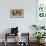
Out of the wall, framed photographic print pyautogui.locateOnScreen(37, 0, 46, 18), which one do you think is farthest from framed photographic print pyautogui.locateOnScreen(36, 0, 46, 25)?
the wall

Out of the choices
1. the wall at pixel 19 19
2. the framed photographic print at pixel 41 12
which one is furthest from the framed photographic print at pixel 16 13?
the framed photographic print at pixel 41 12

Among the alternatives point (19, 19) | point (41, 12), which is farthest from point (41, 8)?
point (19, 19)

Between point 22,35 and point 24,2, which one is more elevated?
point 24,2

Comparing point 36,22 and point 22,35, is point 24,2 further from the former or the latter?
point 22,35

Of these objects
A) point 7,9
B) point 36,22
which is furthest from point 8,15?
point 36,22

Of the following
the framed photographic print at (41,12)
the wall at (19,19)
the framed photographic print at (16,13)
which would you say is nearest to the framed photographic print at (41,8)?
the framed photographic print at (41,12)

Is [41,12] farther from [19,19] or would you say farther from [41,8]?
[19,19]

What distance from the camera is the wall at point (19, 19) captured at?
21.4 feet

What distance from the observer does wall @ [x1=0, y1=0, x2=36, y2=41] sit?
6516 millimetres

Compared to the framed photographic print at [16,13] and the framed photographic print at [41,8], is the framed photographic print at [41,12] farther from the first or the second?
the framed photographic print at [16,13]

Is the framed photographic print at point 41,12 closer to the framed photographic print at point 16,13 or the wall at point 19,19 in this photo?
the wall at point 19,19

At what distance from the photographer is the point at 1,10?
21.4 ft

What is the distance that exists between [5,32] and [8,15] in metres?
0.73

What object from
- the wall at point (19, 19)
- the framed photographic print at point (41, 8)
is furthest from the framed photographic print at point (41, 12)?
the wall at point (19, 19)
